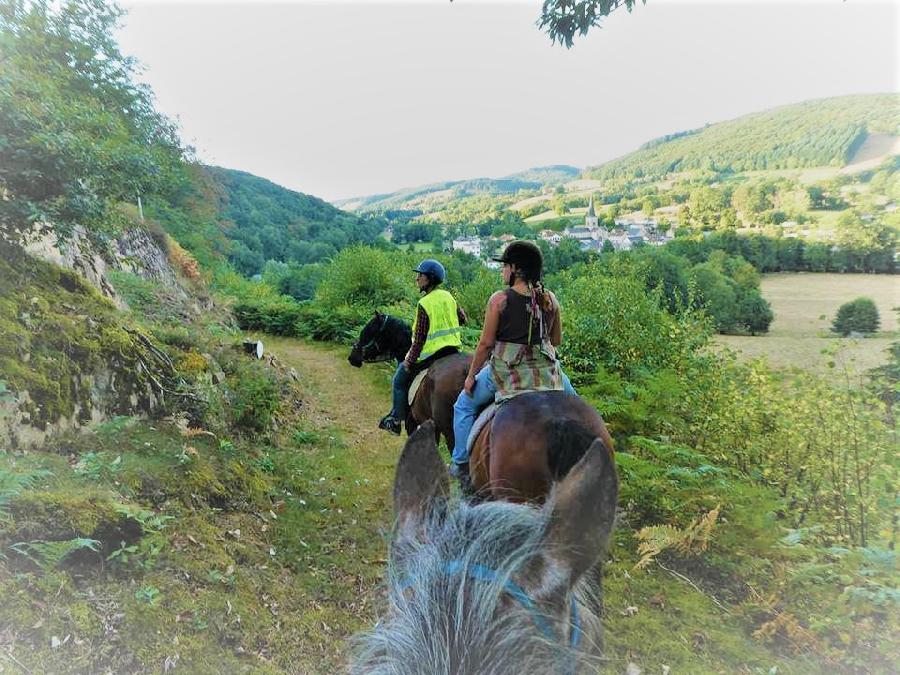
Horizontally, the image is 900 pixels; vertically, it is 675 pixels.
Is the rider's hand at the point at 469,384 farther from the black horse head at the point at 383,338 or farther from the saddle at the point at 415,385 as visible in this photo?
the black horse head at the point at 383,338

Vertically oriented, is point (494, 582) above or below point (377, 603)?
above

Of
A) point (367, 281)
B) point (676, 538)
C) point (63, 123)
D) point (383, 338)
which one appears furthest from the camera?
point (367, 281)

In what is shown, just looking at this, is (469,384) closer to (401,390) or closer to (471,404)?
(471,404)

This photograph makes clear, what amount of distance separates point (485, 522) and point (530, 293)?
1.79m

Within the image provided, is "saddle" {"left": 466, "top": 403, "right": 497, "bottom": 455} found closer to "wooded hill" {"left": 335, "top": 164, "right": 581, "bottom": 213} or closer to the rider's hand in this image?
the rider's hand

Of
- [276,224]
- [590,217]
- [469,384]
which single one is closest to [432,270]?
[469,384]

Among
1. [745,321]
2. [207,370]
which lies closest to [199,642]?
[207,370]

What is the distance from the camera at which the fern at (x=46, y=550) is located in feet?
8.39

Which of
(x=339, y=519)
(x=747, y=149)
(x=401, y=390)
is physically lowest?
(x=339, y=519)

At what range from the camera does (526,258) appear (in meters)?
2.75

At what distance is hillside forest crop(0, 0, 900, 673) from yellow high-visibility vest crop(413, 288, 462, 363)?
6.10 feet

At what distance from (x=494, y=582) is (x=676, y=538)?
131 inches

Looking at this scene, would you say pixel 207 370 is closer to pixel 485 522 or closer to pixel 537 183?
pixel 485 522

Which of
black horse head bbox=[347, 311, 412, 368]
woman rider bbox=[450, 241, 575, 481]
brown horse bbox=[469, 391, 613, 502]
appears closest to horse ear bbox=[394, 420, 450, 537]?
brown horse bbox=[469, 391, 613, 502]
